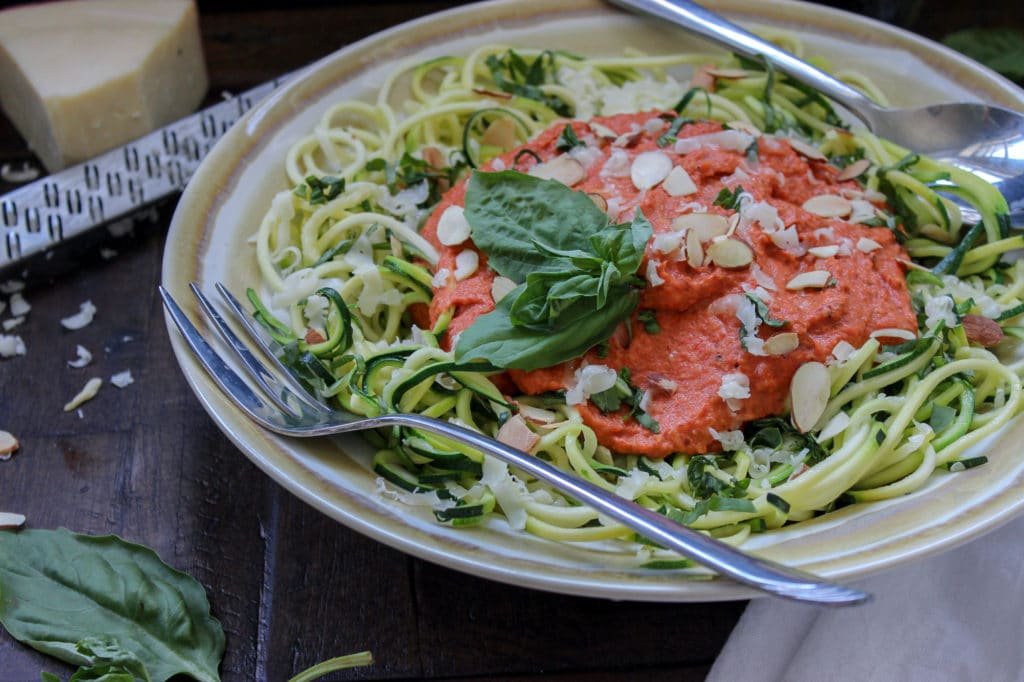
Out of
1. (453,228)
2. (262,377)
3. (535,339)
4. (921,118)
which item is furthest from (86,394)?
(921,118)

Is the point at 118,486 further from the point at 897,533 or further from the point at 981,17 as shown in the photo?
the point at 981,17

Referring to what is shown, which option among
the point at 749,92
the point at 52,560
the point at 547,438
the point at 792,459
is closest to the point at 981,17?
the point at 749,92

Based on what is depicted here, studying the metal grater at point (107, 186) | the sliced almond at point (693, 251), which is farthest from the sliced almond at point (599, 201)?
the metal grater at point (107, 186)

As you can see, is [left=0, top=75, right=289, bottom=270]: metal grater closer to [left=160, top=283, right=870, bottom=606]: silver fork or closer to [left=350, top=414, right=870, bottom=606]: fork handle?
[left=160, top=283, right=870, bottom=606]: silver fork

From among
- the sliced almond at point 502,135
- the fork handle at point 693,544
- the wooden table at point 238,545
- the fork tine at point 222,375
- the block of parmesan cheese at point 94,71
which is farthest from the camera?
the block of parmesan cheese at point 94,71

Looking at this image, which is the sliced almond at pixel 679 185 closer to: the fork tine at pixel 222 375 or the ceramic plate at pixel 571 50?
the ceramic plate at pixel 571 50
